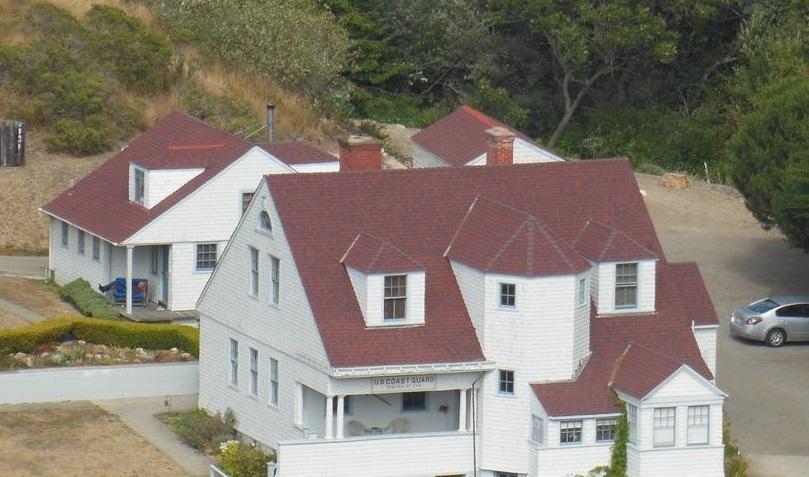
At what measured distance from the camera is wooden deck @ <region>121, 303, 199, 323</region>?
65812 mm

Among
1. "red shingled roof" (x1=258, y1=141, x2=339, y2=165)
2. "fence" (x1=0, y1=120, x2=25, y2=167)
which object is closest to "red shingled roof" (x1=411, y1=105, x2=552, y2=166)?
"red shingled roof" (x1=258, y1=141, x2=339, y2=165)

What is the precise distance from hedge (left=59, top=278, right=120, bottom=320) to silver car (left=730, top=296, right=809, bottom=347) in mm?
19004

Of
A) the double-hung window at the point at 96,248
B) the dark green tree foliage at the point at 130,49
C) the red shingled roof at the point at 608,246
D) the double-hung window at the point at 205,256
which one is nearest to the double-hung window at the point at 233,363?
the red shingled roof at the point at 608,246

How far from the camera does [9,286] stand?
69.2 meters

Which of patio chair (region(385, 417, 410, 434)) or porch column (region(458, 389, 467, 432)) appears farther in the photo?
patio chair (region(385, 417, 410, 434))

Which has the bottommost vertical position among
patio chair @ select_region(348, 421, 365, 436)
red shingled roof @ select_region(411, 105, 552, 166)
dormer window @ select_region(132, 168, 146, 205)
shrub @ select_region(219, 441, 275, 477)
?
shrub @ select_region(219, 441, 275, 477)

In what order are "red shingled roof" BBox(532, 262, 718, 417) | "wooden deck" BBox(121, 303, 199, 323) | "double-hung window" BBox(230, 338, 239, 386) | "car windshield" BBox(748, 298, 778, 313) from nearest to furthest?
"red shingled roof" BBox(532, 262, 718, 417), "double-hung window" BBox(230, 338, 239, 386), "car windshield" BBox(748, 298, 778, 313), "wooden deck" BBox(121, 303, 199, 323)

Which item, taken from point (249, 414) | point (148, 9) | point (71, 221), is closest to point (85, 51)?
point (148, 9)

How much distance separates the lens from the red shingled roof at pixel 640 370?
49875 millimetres

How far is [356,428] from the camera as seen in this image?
170 ft

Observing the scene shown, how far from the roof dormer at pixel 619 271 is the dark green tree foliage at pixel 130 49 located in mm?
38958

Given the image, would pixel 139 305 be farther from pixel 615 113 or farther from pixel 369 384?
pixel 615 113

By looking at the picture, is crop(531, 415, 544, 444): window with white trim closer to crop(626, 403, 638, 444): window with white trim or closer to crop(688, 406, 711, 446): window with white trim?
crop(626, 403, 638, 444): window with white trim

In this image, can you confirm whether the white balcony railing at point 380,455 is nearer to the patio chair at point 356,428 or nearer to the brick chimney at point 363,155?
the patio chair at point 356,428
